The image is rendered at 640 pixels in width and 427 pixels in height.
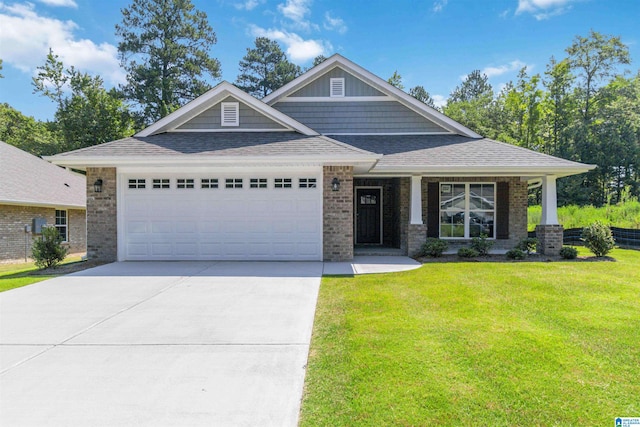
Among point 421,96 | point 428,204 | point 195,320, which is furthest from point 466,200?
point 421,96

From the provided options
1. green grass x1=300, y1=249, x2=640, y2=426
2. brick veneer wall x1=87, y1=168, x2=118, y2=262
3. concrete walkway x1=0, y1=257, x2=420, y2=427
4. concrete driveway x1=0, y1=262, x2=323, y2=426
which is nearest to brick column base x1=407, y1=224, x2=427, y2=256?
green grass x1=300, y1=249, x2=640, y2=426

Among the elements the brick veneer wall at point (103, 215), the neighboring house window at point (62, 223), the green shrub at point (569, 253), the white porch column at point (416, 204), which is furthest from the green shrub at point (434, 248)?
the neighboring house window at point (62, 223)

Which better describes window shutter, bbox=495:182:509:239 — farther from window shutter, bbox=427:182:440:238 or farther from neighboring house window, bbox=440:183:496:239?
window shutter, bbox=427:182:440:238

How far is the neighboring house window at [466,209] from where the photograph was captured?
40.7 feet

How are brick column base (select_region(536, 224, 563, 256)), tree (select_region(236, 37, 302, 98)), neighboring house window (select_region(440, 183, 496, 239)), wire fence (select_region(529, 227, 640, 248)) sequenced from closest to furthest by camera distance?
brick column base (select_region(536, 224, 563, 256)) → neighboring house window (select_region(440, 183, 496, 239)) → wire fence (select_region(529, 227, 640, 248)) → tree (select_region(236, 37, 302, 98))

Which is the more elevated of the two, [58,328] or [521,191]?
[521,191]

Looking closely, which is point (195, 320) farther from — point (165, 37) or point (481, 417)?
point (165, 37)

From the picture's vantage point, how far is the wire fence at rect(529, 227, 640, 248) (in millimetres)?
13194

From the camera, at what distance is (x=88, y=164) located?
9711 millimetres

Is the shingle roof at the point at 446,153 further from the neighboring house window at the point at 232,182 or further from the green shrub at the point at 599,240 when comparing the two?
the neighboring house window at the point at 232,182

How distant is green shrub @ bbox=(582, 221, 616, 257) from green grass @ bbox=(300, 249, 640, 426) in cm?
424

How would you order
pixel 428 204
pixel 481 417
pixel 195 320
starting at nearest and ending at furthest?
pixel 481 417 → pixel 195 320 → pixel 428 204

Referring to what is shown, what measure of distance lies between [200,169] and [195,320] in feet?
18.7

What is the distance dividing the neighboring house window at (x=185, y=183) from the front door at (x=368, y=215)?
19.1 feet
